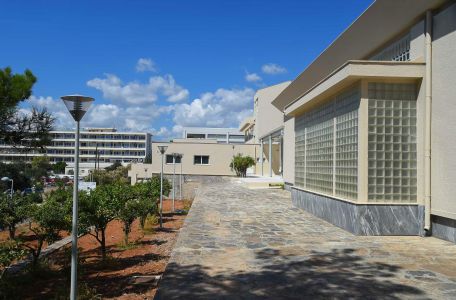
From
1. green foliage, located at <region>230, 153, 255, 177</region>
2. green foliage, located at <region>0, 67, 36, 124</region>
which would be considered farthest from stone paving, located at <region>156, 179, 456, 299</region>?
green foliage, located at <region>230, 153, 255, 177</region>

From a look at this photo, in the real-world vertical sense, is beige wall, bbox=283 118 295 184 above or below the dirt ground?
above

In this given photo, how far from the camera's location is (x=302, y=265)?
21.6 ft

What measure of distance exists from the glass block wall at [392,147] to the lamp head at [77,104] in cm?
650

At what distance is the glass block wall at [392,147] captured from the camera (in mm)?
9062

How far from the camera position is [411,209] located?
9.02m

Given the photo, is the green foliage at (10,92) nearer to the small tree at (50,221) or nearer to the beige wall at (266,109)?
the small tree at (50,221)

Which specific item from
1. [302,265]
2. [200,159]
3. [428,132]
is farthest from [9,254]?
[200,159]

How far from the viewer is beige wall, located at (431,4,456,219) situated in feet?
26.5

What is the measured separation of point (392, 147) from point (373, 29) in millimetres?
3579

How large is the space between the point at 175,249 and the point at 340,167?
4845 mm

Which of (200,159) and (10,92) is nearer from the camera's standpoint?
(10,92)

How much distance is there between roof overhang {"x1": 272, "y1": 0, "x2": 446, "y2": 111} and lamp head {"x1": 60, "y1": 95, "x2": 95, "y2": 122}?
24.0ft

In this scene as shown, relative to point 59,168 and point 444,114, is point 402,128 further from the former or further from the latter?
point 59,168

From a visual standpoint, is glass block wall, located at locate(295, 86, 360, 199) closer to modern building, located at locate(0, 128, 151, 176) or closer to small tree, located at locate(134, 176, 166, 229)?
small tree, located at locate(134, 176, 166, 229)
